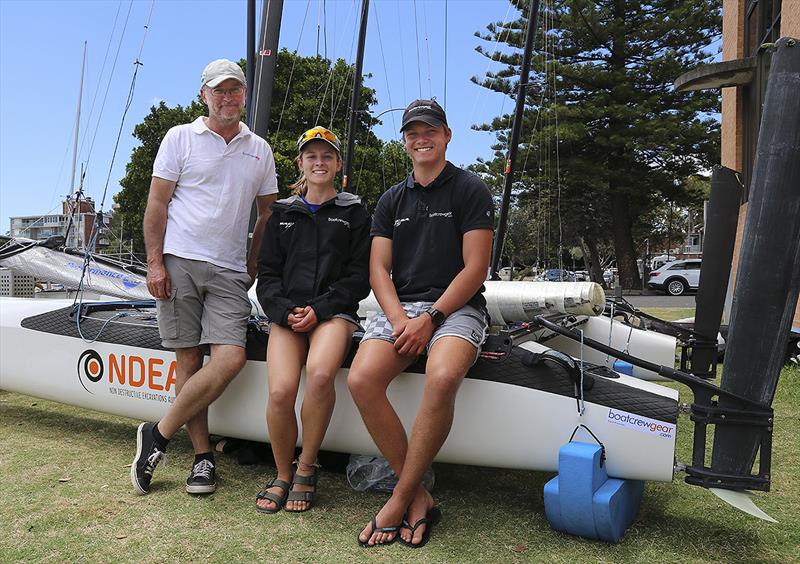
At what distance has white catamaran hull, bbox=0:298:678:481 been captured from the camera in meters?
2.50

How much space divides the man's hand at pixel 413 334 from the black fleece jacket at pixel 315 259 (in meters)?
0.41

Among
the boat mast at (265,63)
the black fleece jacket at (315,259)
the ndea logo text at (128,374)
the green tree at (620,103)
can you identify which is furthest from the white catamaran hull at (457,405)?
the green tree at (620,103)

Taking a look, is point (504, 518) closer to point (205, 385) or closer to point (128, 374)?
point (205, 385)

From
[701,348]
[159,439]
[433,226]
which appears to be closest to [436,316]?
[433,226]

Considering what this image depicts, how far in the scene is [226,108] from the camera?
309 centimetres

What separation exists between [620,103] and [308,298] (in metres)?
22.2

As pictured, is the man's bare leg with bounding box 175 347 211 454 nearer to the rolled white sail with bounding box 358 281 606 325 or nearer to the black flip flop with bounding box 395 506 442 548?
the black flip flop with bounding box 395 506 442 548

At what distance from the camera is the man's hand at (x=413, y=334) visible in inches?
101

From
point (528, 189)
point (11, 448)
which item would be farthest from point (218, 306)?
point (528, 189)

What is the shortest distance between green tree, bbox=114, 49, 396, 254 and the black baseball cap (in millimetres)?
17504

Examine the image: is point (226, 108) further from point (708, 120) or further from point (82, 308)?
point (708, 120)

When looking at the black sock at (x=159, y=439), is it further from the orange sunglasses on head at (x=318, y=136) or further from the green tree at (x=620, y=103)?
the green tree at (x=620, y=103)

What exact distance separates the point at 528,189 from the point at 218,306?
2495 centimetres

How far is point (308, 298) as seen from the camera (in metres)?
2.93
